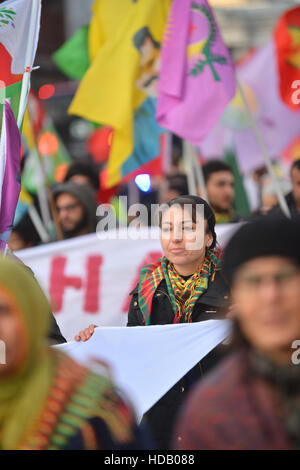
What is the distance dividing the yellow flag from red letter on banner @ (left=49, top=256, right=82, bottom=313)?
1072 millimetres

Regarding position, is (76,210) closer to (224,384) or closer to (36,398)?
(36,398)

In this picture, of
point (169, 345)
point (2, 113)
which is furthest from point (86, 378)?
point (2, 113)

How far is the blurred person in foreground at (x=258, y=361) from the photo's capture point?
7.69 ft

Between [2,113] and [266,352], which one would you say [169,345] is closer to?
[2,113]

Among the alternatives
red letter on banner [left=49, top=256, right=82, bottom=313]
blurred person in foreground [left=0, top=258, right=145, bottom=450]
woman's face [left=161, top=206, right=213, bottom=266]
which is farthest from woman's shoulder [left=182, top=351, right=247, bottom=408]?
red letter on banner [left=49, top=256, right=82, bottom=313]

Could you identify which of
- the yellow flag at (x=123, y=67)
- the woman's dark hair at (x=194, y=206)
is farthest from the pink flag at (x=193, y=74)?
the woman's dark hair at (x=194, y=206)

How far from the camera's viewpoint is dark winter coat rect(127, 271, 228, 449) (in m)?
4.40

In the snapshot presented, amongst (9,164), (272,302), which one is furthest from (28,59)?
(272,302)

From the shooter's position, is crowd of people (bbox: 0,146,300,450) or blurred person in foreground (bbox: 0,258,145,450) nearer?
crowd of people (bbox: 0,146,300,450)

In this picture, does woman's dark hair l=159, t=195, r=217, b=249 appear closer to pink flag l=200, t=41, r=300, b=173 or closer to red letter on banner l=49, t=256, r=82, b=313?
red letter on banner l=49, t=256, r=82, b=313

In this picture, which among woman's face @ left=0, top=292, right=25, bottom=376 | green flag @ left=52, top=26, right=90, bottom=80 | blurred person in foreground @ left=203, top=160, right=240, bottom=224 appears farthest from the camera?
green flag @ left=52, top=26, right=90, bottom=80

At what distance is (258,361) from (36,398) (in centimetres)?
57

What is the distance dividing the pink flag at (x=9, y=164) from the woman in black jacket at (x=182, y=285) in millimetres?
837

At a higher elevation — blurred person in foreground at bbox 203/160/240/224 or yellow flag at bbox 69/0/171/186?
yellow flag at bbox 69/0/171/186
